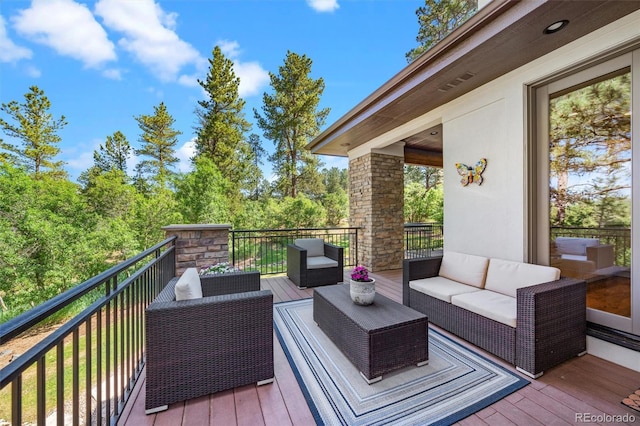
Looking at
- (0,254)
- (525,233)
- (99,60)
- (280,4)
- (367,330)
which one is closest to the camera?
(367,330)

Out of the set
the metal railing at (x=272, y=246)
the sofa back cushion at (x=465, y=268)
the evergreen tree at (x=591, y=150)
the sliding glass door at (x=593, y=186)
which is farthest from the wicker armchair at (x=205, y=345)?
the evergreen tree at (x=591, y=150)

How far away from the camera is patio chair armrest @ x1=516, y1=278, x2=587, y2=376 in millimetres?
2049

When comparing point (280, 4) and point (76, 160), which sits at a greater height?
point (280, 4)

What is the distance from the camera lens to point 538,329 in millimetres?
2051

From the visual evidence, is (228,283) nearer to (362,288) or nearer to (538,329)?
(362,288)

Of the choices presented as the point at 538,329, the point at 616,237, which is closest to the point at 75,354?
the point at 538,329

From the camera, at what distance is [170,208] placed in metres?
8.42

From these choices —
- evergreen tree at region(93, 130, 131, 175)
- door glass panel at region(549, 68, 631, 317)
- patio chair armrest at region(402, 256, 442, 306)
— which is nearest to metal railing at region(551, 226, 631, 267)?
door glass panel at region(549, 68, 631, 317)

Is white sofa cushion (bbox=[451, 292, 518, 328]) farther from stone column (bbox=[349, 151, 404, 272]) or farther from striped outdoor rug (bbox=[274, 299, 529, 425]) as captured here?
stone column (bbox=[349, 151, 404, 272])

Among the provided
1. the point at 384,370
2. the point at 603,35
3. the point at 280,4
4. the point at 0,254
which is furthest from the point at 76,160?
the point at 603,35

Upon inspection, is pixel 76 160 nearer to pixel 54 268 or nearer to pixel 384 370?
pixel 54 268

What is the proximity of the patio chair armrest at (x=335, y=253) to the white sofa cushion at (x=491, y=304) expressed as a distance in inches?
87.7

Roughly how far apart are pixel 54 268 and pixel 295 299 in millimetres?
7684

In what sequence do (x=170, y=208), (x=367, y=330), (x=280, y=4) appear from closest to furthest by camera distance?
(x=367, y=330) → (x=280, y=4) → (x=170, y=208)
